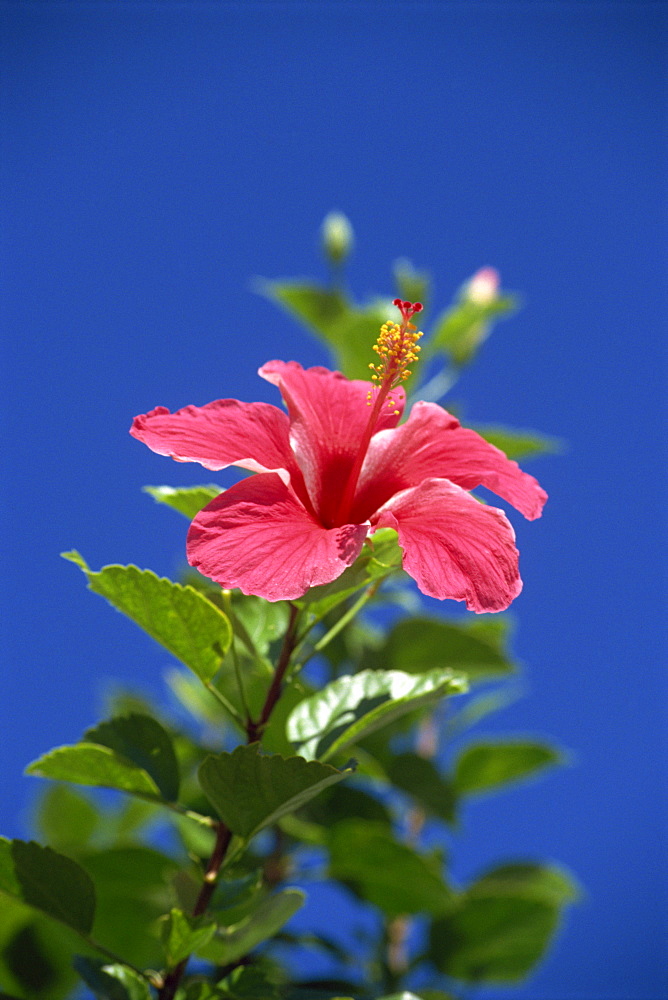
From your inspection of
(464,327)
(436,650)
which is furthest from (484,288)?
(436,650)

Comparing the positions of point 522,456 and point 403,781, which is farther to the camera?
point 522,456

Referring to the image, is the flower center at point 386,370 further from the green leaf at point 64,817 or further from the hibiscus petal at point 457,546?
the green leaf at point 64,817

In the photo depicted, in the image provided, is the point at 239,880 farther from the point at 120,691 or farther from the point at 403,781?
the point at 120,691

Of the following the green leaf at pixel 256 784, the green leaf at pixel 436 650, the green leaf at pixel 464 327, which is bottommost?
the green leaf at pixel 256 784

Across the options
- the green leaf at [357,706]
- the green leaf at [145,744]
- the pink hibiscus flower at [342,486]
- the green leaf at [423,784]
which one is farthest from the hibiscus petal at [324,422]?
the green leaf at [423,784]

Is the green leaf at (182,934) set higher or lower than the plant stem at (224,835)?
lower

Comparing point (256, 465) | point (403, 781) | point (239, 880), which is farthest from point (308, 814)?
point (256, 465)

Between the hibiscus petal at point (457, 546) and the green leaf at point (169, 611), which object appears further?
the green leaf at point (169, 611)
